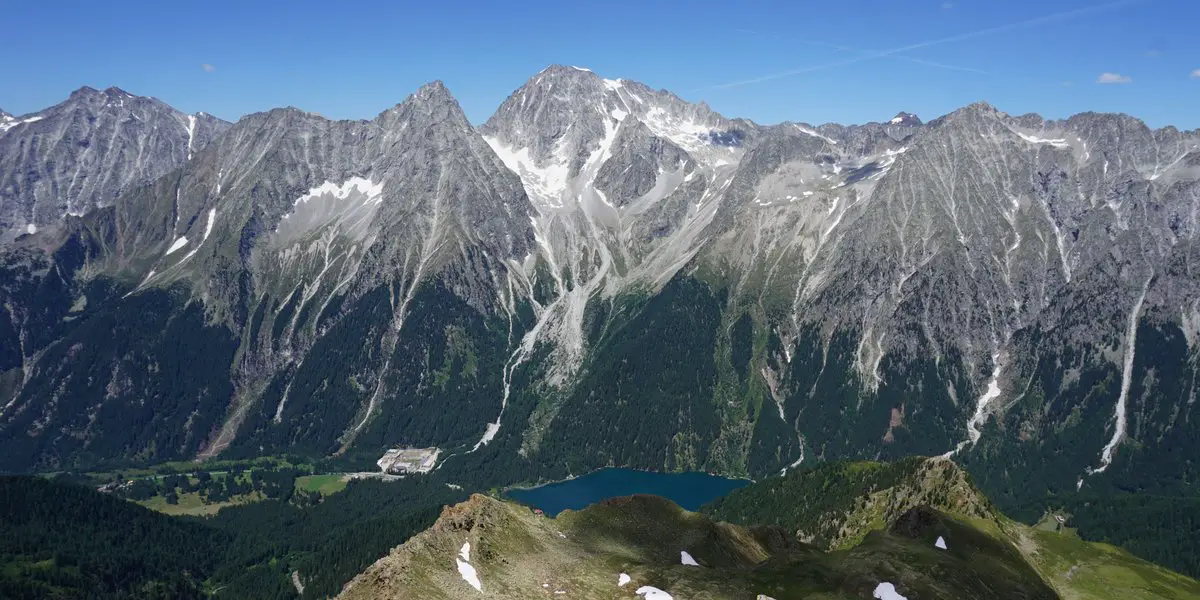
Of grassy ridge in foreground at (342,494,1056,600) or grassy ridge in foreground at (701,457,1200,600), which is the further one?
grassy ridge in foreground at (701,457,1200,600)

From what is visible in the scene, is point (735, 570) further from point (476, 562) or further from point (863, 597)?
point (476, 562)

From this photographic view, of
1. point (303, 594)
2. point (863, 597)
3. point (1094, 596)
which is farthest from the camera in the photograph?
point (303, 594)

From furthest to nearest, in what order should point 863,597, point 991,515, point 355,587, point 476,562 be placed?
point 991,515
point 863,597
point 476,562
point 355,587

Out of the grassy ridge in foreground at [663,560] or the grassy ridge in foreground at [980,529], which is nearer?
the grassy ridge in foreground at [663,560]

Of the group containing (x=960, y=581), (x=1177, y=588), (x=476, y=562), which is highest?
(x=476, y=562)

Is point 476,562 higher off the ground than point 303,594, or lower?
higher

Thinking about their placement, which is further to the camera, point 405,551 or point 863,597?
point 863,597

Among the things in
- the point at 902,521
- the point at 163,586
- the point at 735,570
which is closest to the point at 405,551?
the point at 735,570

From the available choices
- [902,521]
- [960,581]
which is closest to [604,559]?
[960,581]

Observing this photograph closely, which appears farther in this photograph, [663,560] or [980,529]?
[980,529]

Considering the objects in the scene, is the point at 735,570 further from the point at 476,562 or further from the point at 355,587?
the point at 355,587

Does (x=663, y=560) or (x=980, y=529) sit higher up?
(x=663, y=560)
